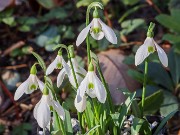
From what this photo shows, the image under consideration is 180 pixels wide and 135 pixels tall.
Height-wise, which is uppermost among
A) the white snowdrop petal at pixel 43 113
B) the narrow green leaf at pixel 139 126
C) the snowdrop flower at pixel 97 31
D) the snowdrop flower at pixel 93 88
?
the snowdrop flower at pixel 97 31

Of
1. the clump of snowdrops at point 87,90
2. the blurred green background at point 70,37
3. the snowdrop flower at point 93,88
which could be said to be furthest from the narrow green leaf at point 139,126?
the blurred green background at point 70,37

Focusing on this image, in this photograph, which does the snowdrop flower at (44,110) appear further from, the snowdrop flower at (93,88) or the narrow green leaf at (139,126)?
the narrow green leaf at (139,126)

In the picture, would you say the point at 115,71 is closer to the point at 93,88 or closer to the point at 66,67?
the point at 66,67

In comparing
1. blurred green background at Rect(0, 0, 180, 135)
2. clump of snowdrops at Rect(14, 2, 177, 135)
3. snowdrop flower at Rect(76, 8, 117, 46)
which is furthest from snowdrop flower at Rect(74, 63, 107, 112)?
blurred green background at Rect(0, 0, 180, 135)

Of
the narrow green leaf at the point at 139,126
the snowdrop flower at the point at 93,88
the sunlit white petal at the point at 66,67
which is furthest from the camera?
the narrow green leaf at the point at 139,126

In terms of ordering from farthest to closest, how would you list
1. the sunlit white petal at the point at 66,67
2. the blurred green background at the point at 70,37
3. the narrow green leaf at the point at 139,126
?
the blurred green background at the point at 70,37, the narrow green leaf at the point at 139,126, the sunlit white petal at the point at 66,67

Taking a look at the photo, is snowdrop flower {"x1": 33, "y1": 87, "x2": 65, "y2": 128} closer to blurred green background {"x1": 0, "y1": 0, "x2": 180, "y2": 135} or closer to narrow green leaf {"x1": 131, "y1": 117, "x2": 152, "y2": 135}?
narrow green leaf {"x1": 131, "y1": 117, "x2": 152, "y2": 135}

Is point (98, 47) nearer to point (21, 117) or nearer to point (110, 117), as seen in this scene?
point (21, 117)

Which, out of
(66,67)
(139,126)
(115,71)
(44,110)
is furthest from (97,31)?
(115,71)

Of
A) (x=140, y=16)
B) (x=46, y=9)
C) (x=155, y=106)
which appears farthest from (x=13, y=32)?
(x=155, y=106)

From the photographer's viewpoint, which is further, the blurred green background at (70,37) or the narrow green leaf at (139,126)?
the blurred green background at (70,37)
